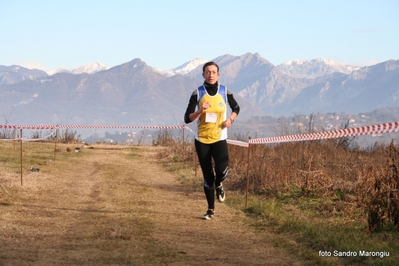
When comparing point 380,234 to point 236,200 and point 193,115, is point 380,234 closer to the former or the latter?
point 193,115

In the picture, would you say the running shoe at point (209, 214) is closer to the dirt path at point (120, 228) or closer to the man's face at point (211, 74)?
the dirt path at point (120, 228)

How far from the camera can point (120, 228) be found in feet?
29.8

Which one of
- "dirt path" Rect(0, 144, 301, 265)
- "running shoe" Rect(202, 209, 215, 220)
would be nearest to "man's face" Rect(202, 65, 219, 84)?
"running shoe" Rect(202, 209, 215, 220)

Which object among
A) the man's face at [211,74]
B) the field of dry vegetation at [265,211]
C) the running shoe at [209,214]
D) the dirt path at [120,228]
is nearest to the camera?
the dirt path at [120,228]

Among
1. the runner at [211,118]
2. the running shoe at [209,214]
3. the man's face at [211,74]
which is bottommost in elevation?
the running shoe at [209,214]

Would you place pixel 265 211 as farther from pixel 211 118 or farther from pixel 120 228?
pixel 120 228

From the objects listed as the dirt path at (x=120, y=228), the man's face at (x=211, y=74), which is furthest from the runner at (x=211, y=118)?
the dirt path at (x=120, y=228)

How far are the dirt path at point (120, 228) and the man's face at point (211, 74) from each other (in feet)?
6.72

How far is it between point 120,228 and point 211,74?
8.70 ft

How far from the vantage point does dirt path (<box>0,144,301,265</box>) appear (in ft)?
23.9

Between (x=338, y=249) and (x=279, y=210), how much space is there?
3.59 metres

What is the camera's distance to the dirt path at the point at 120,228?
23.9 feet

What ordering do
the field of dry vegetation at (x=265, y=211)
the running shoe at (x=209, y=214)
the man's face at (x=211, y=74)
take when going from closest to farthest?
the field of dry vegetation at (x=265, y=211) → the man's face at (x=211, y=74) → the running shoe at (x=209, y=214)

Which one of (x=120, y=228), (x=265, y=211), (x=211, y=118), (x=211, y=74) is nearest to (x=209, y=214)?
(x=265, y=211)
